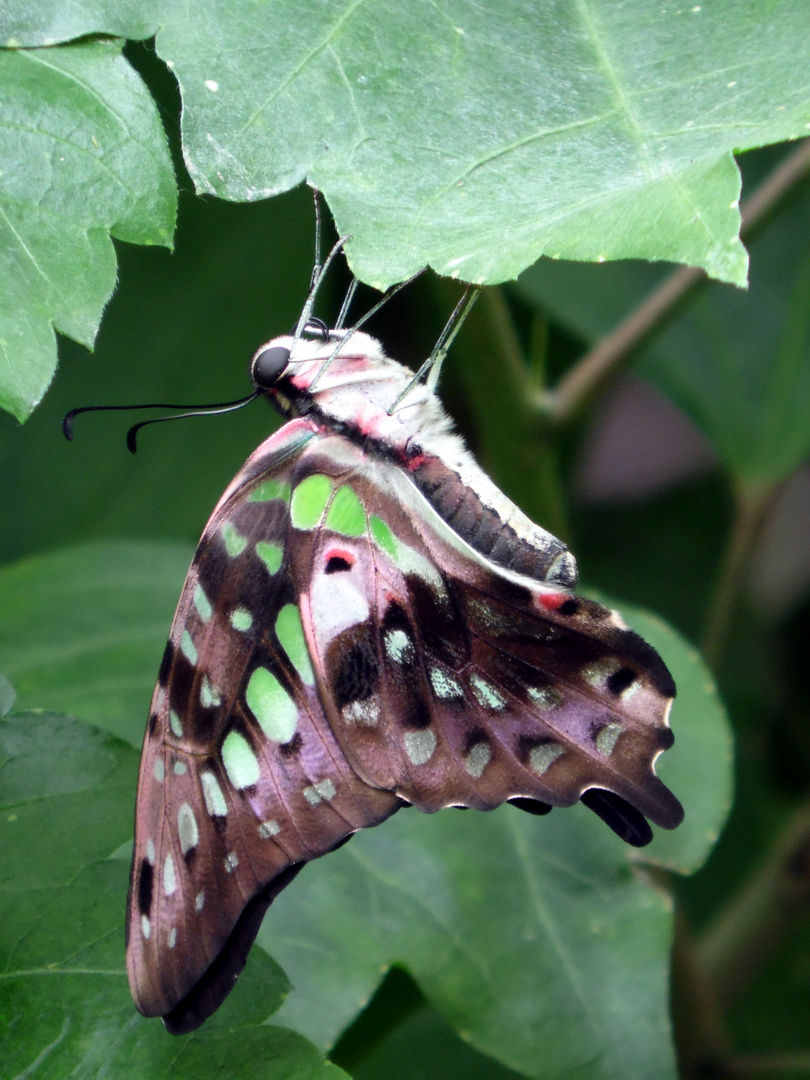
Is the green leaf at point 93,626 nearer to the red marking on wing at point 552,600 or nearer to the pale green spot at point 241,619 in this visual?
the pale green spot at point 241,619

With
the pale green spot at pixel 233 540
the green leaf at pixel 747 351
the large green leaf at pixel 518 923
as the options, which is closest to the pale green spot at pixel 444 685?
the pale green spot at pixel 233 540

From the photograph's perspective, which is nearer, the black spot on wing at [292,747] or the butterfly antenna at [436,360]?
the black spot on wing at [292,747]

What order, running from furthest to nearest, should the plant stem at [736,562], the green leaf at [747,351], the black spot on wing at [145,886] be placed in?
1. the green leaf at [747,351]
2. the plant stem at [736,562]
3. the black spot on wing at [145,886]

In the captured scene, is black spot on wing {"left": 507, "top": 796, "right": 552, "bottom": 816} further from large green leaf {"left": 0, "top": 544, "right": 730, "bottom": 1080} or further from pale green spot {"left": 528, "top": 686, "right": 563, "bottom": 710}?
large green leaf {"left": 0, "top": 544, "right": 730, "bottom": 1080}

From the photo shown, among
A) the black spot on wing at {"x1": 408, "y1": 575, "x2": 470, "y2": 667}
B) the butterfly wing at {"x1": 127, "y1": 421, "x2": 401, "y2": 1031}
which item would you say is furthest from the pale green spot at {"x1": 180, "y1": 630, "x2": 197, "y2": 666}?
the black spot on wing at {"x1": 408, "y1": 575, "x2": 470, "y2": 667}

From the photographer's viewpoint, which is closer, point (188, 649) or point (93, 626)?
point (188, 649)

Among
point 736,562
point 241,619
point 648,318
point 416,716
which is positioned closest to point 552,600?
point 416,716

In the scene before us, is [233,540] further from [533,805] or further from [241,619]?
[533,805]
